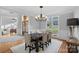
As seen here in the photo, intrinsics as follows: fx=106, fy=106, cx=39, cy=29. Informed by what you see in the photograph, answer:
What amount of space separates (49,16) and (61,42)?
588mm

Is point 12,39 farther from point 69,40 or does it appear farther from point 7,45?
point 69,40

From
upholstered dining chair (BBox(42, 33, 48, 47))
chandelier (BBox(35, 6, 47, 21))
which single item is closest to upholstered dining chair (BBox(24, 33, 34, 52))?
upholstered dining chair (BBox(42, 33, 48, 47))

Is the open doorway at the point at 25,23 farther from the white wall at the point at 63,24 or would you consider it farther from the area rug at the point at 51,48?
the white wall at the point at 63,24

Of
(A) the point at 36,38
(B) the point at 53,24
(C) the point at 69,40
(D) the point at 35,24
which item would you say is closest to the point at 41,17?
(D) the point at 35,24

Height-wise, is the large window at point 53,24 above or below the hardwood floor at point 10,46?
above

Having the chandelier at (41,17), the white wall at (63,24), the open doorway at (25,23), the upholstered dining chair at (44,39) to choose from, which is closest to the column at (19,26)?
the open doorway at (25,23)

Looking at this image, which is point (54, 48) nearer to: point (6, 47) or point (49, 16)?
point (49, 16)

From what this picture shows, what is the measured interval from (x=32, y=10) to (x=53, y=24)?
523 millimetres

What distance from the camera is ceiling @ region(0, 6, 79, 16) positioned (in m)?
2.13

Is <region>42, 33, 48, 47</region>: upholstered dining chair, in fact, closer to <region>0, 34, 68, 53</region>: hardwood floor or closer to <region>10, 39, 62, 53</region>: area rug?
<region>10, 39, 62, 53</region>: area rug

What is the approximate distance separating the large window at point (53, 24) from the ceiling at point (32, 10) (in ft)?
0.35

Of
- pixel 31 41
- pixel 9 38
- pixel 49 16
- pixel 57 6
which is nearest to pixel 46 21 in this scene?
pixel 49 16

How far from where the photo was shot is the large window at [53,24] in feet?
7.20

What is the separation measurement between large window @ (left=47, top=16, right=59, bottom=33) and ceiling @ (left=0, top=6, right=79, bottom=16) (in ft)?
0.35
